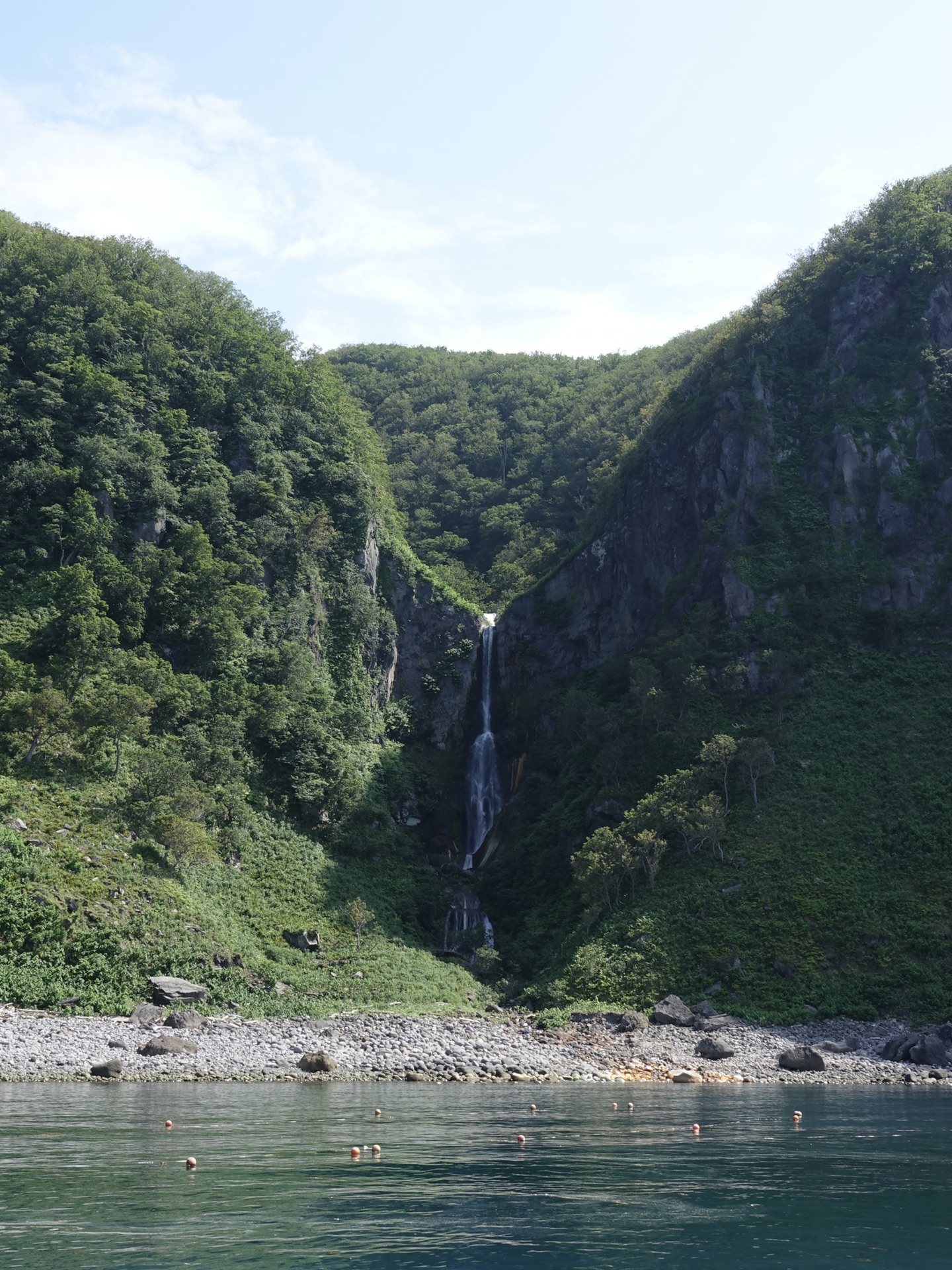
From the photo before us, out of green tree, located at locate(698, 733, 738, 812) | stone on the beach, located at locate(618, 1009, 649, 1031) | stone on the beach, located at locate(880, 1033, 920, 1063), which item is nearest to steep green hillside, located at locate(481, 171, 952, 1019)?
green tree, located at locate(698, 733, 738, 812)

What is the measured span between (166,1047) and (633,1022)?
17.5m

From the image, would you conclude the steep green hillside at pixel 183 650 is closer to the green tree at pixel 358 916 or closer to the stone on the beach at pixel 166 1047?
the green tree at pixel 358 916

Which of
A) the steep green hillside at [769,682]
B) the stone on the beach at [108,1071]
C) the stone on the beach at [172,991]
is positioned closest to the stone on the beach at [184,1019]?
the stone on the beach at [172,991]

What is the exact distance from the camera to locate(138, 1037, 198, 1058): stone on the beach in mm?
32188

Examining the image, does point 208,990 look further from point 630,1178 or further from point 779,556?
point 779,556

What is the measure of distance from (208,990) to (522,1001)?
1405cm

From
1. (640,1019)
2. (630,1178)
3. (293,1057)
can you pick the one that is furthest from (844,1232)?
(640,1019)

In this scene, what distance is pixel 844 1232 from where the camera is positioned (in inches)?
551

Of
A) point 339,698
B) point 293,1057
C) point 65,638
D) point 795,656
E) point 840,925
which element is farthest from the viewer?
point 339,698

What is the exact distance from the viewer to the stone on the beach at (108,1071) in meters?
29.4

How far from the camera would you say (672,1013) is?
39.9 meters

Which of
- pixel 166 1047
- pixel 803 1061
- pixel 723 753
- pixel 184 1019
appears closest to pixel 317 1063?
pixel 166 1047

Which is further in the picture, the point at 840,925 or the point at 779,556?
the point at 779,556

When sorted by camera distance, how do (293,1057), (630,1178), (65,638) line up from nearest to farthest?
1. (630,1178)
2. (293,1057)
3. (65,638)
